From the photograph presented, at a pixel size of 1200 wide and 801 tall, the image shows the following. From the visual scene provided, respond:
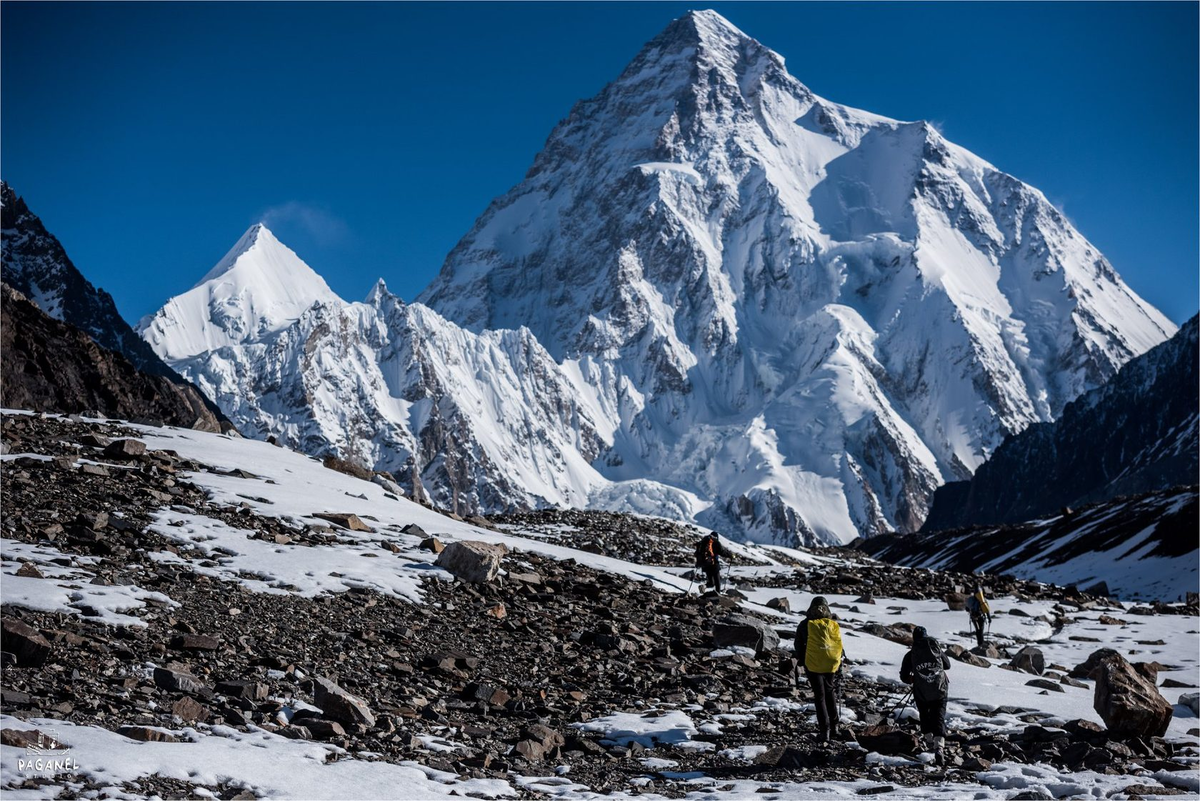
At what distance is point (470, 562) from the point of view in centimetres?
2325

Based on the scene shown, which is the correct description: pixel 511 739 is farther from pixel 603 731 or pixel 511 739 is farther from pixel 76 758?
pixel 76 758

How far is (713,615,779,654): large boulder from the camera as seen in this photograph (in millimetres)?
20859

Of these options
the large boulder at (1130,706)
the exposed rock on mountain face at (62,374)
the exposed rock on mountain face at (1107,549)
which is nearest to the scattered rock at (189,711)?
the large boulder at (1130,706)

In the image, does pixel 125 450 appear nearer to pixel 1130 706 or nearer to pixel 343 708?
pixel 343 708

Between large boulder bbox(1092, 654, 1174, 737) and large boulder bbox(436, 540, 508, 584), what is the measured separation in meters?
13.0

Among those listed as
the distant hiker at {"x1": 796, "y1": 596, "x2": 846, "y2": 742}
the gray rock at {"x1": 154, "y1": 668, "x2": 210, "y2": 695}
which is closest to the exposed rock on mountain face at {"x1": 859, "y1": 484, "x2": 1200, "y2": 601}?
the distant hiker at {"x1": 796, "y1": 596, "x2": 846, "y2": 742}

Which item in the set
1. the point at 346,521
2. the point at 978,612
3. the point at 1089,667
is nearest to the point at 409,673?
the point at 346,521

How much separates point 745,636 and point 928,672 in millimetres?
6707

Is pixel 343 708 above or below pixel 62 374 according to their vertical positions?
below

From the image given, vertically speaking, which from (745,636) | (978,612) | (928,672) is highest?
(978,612)

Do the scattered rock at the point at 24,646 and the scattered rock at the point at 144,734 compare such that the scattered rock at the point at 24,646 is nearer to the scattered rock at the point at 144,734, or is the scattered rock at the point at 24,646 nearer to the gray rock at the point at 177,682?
the gray rock at the point at 177,682

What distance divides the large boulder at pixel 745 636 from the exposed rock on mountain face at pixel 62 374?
141 ft

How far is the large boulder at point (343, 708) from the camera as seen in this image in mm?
13234

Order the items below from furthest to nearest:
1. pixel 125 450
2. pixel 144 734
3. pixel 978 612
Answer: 1. pixel 125 450
2. pixel 978 612
3. pixel 144 734
